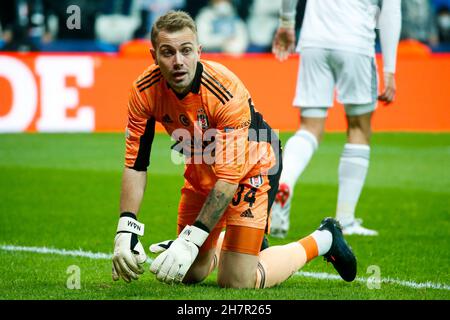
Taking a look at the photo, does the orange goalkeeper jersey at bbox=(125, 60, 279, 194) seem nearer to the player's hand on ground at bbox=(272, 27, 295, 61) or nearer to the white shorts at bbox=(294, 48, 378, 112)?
the white shorts at bbox=(294, 48, 378, 112)

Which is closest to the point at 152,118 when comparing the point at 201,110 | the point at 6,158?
the point at 201,110

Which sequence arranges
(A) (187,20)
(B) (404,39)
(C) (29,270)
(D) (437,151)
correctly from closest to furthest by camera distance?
(A) (187,20), (C) (29,270), (D) (437,151), (B) (404,39)

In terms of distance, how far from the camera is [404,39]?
63.2 ft

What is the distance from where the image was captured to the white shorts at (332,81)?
26.2ft

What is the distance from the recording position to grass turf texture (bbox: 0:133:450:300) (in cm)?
556

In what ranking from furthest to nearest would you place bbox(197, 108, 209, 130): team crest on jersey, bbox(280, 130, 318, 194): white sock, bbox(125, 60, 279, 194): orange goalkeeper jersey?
1. bbox(280, 130, 318, 194): white sock
2. bbox(197, 108, 209, 130): team crest on jersey
3. bbox(125, 60, 279, 194): orange goalkeeper jersey

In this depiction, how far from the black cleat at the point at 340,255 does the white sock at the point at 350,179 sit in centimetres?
167

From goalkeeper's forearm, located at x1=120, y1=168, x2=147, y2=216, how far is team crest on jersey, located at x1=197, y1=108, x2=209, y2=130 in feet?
1.35

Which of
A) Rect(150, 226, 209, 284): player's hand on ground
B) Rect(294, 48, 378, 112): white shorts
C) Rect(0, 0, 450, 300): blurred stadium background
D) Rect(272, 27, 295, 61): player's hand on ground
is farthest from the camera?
Rect(272, 27, 295, 61): player's hand on ground

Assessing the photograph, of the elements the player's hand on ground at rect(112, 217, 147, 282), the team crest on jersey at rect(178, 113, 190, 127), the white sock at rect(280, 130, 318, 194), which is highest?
the team crest on jersey at rect(178, 113, 190, 127)

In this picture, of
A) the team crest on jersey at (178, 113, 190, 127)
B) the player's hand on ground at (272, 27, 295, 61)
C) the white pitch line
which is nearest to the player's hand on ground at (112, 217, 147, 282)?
the team crest on jersey at (178, 113, 190, 127)
